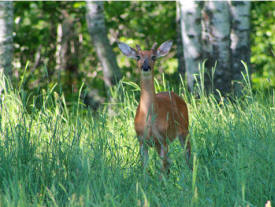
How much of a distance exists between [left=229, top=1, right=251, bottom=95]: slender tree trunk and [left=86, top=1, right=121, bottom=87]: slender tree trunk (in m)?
1.95

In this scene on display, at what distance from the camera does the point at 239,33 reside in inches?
315

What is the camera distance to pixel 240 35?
799cm

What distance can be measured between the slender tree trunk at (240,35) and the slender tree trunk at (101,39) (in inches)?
76.7

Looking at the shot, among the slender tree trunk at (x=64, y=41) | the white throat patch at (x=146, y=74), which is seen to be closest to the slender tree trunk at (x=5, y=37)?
the white throat patch at (x=146, y=74)

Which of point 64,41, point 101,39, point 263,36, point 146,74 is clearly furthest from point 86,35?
point 146,74

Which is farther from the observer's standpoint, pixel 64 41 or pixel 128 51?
pixel 64 41

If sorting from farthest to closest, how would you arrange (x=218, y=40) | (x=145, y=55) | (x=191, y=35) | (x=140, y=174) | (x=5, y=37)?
(x=191, y=35) → (x=218, y=40) → (x=5, y=37) → (x=145, y=55) → (x=140, y=174)

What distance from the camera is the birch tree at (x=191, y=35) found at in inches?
279

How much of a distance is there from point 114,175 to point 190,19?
4.17 meters

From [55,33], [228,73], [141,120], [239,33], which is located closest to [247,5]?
[239,33]

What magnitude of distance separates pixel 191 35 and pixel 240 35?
1157 mm

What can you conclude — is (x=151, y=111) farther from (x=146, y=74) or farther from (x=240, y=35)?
(x=240, y=35)

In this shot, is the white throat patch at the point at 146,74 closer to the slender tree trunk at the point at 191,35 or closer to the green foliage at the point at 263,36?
the slender tree trunk at the point at 191,35

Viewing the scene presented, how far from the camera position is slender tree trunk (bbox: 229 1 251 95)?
772cm
